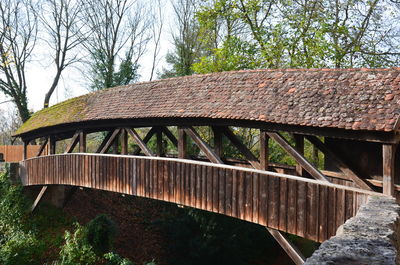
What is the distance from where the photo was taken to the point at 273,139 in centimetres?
631

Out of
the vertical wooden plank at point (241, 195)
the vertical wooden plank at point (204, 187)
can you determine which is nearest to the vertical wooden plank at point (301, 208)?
the vertical wooden plank at point (241, 195)

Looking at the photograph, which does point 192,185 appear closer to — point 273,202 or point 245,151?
point 245,151

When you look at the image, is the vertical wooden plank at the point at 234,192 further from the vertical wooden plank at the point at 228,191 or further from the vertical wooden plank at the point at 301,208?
the vertical wooden plank at the point at 301,208

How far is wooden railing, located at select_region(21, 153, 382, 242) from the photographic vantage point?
543 cm

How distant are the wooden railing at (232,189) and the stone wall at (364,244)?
1983 millimetres

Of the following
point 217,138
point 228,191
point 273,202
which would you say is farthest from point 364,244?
point 217,138

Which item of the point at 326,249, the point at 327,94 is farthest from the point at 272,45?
the point at 326,249

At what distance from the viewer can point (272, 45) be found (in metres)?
14.1

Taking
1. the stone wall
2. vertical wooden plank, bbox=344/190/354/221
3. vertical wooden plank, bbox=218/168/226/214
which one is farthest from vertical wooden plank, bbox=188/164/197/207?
the stone wall

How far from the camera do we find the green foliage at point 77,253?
10.2 m

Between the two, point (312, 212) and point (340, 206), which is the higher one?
point (340, 206)

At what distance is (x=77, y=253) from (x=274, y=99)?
784cm

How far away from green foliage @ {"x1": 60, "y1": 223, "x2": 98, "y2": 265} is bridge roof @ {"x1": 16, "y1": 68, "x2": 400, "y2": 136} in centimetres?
384

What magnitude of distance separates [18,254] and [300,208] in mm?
8699
